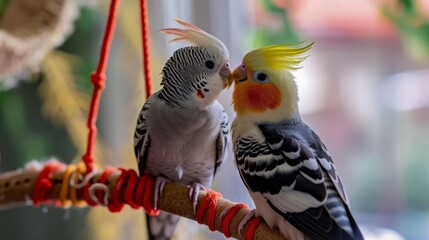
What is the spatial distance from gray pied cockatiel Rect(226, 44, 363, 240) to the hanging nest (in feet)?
1.56

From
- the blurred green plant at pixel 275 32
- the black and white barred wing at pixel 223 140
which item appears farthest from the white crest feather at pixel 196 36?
the blurred green plant at pixel 275 32

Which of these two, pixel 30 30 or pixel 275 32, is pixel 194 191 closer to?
pixel 30 30

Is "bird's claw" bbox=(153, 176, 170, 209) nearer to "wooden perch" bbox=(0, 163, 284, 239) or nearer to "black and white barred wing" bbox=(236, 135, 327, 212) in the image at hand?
"wooden perch" bbox=(0, 163, 284, 239)

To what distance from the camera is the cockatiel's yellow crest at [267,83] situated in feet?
1.72

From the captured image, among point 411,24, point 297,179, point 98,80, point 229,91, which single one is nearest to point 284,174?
point 297,179

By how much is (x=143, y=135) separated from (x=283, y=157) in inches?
7.9

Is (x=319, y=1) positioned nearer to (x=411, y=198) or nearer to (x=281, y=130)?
A: (x=411, y=198)

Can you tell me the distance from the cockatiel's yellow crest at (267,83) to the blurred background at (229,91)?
1.28 ft

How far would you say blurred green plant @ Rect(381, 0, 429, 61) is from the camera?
104 cm

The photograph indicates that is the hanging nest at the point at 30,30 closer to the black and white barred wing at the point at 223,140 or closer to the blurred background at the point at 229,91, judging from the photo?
the blurred background at the point at 229,91

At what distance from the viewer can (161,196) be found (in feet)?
2.17

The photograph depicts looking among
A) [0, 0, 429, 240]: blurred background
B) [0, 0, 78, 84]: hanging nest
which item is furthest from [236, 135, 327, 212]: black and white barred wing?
[0, 0, 78, 84]: hanging nest

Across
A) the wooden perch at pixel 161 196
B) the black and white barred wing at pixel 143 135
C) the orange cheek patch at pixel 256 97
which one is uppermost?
the orange cheek patch at pixel 256 97

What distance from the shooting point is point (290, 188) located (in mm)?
514
